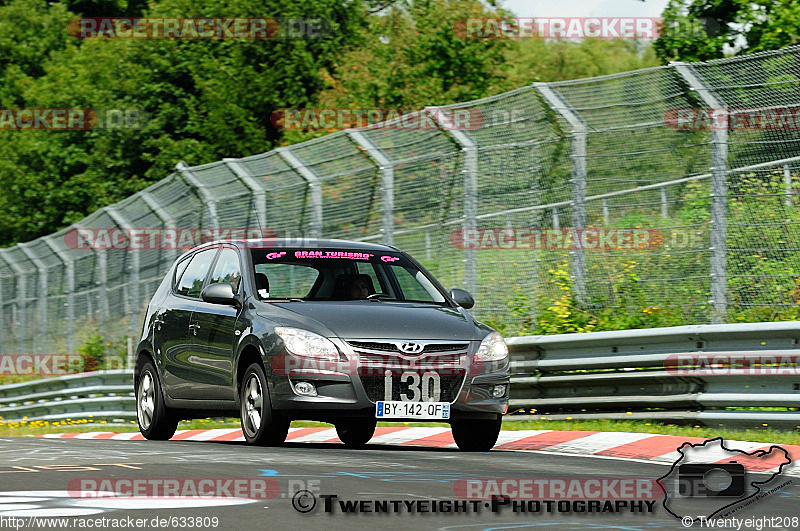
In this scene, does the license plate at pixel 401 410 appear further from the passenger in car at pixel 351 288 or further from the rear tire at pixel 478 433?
the passenger in car at pixel 351 288

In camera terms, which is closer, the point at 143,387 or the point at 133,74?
the point at 143,387

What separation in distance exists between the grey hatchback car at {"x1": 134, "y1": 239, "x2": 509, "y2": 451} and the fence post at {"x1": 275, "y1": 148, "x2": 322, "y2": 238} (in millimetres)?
4312

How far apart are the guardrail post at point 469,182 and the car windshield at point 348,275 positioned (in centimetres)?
276

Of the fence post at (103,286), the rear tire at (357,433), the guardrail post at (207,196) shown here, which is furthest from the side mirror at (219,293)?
the fence post at (103,286)

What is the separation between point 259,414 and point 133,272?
1147cm

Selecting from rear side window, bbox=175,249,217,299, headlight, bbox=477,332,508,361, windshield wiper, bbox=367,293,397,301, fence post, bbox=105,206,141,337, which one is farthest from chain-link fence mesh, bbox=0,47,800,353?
rear side window, bbox=175,249,217,299

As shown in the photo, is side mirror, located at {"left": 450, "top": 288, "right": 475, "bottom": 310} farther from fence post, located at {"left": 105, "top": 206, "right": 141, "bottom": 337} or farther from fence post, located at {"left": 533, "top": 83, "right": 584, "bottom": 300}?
fence post, located at {"left": 105, "top": 206, "right": 141, "bottom": 337}

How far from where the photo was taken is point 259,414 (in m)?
10.9

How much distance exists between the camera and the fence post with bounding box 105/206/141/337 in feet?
70.5

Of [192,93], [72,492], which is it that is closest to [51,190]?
[192,93]

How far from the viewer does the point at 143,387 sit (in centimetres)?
1327

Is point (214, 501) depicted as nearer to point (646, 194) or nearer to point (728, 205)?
point (728, 205)

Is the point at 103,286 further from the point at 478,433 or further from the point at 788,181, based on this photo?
the point at 478,433

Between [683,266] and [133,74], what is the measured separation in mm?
33333
